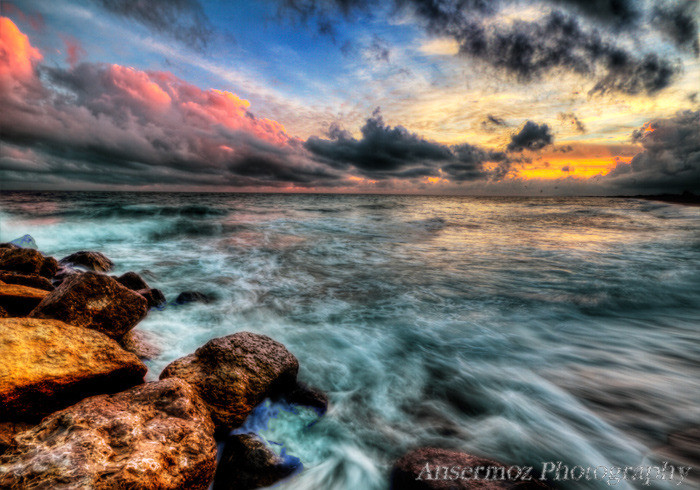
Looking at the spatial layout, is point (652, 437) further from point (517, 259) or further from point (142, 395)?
point (517, 259)

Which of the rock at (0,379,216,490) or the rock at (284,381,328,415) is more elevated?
the rock at (0,379,216,490)

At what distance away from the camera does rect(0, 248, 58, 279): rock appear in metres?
5.59

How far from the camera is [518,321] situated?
5.41m

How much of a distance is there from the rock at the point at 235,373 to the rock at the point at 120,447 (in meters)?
0.46

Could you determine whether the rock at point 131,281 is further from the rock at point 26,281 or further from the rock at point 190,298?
the rock at point 26,281

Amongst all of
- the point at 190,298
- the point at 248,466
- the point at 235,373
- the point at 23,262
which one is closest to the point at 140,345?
the point at 235,373

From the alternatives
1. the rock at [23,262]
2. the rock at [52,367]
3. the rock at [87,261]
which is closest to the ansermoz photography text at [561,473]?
the rock at [52,367]

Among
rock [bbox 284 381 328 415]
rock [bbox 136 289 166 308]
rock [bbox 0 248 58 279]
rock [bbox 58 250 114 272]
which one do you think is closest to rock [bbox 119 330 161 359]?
rock [bbox 136 289 166 308]

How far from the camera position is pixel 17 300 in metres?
3.48

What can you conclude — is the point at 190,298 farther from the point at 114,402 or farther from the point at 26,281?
the point at 114,402

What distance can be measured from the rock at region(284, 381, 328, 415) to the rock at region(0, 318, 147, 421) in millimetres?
1361

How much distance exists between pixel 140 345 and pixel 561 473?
4.67 m

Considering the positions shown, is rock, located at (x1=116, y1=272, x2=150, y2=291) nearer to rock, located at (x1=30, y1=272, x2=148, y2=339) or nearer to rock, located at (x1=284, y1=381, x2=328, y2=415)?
rock, located at (x1=30, y1=272, x2=148, y2=339)

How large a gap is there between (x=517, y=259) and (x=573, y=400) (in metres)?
7.13
